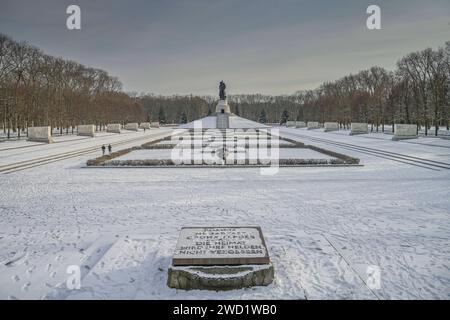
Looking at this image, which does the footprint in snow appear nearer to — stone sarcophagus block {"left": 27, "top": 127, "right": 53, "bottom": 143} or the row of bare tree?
stone sarcophagus block {"left": 27, "top": 127, "right": 53, "bottom": 143}

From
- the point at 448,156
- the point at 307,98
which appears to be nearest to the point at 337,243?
the point at 448,156

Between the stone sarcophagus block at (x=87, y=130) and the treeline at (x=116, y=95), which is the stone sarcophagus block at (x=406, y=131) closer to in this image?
the treeline at (x=116, y=95)

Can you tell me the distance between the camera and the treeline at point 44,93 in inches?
1659

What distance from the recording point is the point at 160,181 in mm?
14297

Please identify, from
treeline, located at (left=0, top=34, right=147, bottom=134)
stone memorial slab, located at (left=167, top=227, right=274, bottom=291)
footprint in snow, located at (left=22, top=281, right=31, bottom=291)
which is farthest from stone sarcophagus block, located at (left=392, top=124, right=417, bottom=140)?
treeline, located at (left=0, top=34, right=147, bottom=134)

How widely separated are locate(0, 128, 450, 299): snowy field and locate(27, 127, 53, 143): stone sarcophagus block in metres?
24.3

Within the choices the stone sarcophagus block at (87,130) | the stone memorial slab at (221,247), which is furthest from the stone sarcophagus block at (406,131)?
the stone sarcophagus block at (87,130)

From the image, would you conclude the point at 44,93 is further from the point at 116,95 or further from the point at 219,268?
the point at 219,268

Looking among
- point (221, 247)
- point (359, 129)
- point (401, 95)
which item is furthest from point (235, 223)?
point (401, 95)

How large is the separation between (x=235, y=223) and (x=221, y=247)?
8.37ft

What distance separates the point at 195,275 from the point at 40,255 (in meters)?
3.68

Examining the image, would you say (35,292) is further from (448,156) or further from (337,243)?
(448,156)

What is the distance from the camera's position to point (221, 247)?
5758mm

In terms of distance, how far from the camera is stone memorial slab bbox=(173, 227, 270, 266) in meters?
5.36
